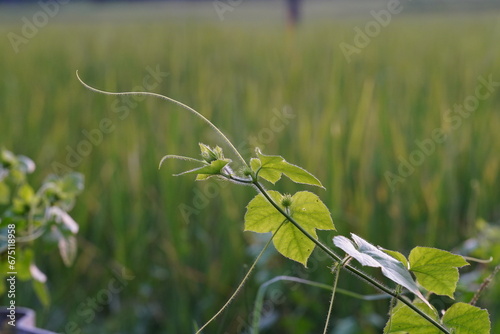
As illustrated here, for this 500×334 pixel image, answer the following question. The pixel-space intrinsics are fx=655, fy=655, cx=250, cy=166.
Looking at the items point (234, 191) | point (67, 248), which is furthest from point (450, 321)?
point (234, 191)

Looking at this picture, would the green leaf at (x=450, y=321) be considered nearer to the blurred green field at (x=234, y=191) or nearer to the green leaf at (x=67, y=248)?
the green leaf at (x=67, y=248)

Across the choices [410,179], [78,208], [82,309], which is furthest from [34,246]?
[410,179]

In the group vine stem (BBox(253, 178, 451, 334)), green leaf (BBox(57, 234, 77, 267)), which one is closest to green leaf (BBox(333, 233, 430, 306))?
vine stem (BBox(253, 178, 451, 334))

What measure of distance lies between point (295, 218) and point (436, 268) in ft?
0.28

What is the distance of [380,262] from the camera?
326 millimetres

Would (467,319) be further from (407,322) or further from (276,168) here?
(276,168)

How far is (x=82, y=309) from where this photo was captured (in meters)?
1.36

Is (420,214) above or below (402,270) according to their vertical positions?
below

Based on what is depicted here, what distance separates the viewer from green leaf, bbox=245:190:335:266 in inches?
14.1

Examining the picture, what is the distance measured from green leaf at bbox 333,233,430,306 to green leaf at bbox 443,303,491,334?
1.8 inches

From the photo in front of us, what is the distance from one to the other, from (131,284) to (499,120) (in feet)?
3.77

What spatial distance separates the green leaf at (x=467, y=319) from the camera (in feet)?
1.18

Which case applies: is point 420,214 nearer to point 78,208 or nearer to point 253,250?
point 253,250

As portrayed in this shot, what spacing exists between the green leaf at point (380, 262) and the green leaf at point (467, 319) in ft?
0.15
